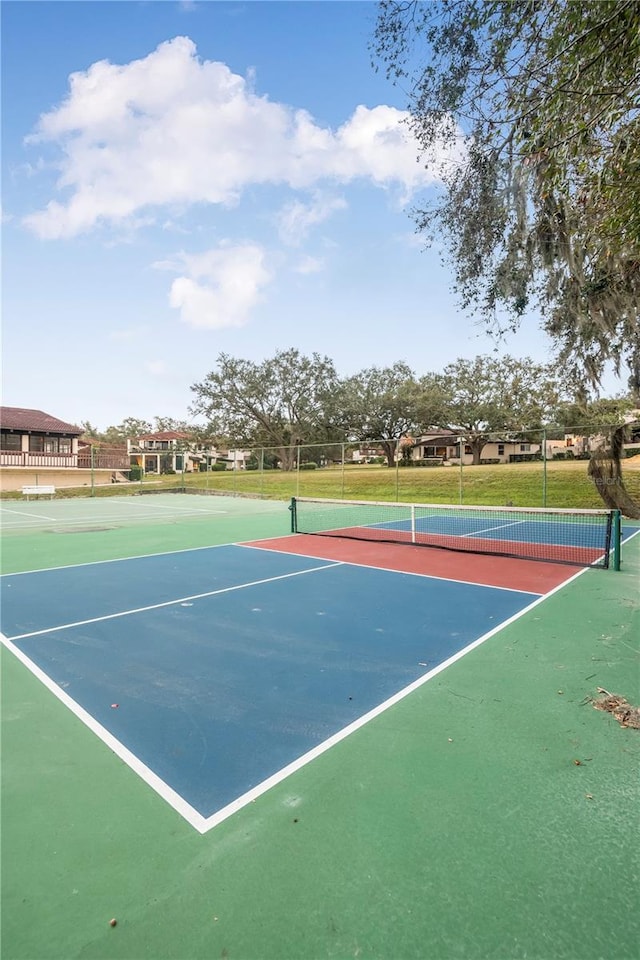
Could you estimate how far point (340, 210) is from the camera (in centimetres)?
1434

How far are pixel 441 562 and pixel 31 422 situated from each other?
1227 inches

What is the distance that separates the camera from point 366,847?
1.93m

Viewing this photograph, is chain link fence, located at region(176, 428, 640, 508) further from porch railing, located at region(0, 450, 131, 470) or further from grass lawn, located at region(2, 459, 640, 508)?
porch railing, located at region(0, 450, 131, 470)

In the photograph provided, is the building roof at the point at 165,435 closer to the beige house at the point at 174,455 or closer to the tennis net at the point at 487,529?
the beige house at the point at 174,455

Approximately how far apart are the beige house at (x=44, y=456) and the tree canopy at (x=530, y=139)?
23.6 metres

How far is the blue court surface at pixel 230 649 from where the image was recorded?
8.88ft

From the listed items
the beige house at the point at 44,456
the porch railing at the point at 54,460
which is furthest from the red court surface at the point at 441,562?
the porch railing at the point at 54,460

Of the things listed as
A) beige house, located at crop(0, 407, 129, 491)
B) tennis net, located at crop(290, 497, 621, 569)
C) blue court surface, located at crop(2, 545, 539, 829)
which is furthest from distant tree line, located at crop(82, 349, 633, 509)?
blue court surface, located at crop(2, 545, 539, 829)

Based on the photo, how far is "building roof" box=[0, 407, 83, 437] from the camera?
96.0 feet

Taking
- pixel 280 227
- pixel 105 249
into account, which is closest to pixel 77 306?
pixel 105 249

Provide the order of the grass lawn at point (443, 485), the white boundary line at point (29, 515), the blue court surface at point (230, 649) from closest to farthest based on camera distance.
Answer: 1. the blue court surface at point (230, 649)
2. the white boundary line at point (29, 515)
3. the grass lawn at point (443, 485)

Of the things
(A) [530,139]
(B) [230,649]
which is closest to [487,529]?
(B) [230,649]

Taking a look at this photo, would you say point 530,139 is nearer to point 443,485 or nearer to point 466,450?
point 443,485

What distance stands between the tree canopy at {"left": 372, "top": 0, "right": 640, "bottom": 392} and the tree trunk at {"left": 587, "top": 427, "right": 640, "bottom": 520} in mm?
4426
